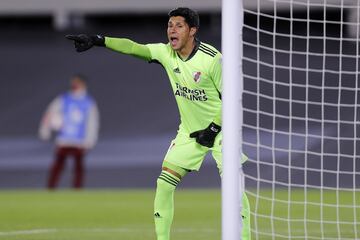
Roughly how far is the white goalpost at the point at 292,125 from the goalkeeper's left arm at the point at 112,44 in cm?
96

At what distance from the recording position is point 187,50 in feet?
29.0

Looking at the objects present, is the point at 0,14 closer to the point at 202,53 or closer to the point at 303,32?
the point at 303,32

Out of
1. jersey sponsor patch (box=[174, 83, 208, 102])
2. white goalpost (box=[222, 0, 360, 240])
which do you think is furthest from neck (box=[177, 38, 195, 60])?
white goalpost (box=[222, 0, 360, 240])

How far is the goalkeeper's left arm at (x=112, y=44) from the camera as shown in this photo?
8.30 m

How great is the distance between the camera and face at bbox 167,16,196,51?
8594mm

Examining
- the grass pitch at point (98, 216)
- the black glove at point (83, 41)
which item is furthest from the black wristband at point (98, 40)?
the grass pitch at point (98, 216)

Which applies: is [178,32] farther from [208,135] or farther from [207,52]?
[208,135]

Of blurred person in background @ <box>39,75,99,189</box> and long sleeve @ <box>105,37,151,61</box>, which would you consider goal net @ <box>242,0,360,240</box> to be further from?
long sleeve @ <box>105,37,151,61</box>

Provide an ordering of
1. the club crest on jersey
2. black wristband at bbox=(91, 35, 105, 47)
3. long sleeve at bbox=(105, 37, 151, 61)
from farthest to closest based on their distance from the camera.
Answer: the club crest on jersey → long sleeve at bbox=(105, 37, 151, 61) → black wristband at bbox=(91, 35, 105, 47)

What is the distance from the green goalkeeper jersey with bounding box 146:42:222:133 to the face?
224mm

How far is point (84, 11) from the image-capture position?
23.0 meters

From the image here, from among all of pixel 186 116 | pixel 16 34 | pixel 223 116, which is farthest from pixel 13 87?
pixel 223 116

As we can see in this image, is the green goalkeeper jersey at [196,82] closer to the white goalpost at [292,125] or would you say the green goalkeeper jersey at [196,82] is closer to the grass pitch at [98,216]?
the white goalpost at [292,125]

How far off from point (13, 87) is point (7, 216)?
10.2m
